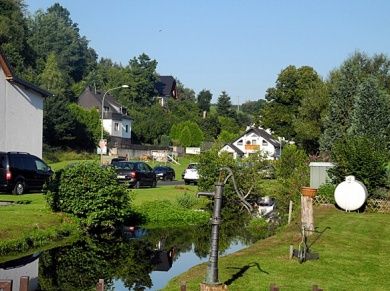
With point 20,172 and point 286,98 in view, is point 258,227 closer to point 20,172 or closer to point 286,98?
point 20,172

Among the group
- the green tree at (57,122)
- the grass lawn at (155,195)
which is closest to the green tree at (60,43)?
the green tree at (57,122)

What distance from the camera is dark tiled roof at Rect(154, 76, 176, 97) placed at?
132m

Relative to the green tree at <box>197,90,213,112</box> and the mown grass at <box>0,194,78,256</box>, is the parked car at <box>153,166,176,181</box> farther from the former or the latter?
the green tree at <box>197,90,213,112</box>

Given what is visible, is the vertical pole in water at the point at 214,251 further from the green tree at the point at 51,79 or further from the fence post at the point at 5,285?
the green tree at the point at 51,79

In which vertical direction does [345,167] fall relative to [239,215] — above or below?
above

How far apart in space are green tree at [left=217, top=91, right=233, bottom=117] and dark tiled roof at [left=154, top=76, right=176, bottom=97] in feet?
50.5

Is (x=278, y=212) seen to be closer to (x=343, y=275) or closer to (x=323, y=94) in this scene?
(x=343, y=275)

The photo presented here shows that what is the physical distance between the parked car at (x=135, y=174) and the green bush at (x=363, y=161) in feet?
38.6

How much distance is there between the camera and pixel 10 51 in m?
75.7

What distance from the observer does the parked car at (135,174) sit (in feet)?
114

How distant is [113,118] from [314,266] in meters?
71.4

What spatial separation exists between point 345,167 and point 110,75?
99.2 m

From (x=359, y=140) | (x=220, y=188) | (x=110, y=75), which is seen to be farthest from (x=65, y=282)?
(x=110, y=75)

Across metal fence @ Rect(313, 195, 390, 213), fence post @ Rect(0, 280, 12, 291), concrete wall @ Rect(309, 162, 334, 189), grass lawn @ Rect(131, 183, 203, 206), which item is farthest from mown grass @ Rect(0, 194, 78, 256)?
concrete wall @ Rect(309, 162, 334, 189)
